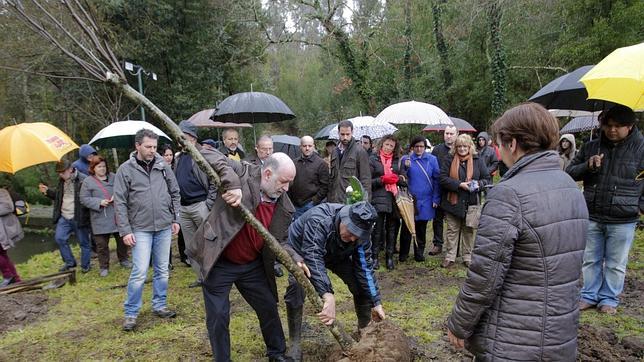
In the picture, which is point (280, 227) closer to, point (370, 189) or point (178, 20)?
point (370, 189)

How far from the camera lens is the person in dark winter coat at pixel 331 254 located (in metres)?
2.80

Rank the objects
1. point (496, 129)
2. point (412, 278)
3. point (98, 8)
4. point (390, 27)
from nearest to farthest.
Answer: point (496, 129) < point (412, 278) < point (98, 8) < point (390, 27)

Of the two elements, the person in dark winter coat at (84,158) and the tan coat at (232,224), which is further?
the person in dark winter coat at (84,158)

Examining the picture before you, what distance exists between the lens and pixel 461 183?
5.73m

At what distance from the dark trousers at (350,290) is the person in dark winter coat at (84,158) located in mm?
4683

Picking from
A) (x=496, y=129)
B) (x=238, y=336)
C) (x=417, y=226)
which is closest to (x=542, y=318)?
(x=496, y=129)

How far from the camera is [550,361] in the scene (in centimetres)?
199

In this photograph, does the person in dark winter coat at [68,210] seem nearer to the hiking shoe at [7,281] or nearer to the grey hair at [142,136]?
the hiking shoe at [7,281]

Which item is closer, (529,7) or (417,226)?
(417,226)

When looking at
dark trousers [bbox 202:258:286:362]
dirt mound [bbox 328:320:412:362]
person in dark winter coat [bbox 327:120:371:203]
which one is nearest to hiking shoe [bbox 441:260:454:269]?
person in dark winter coat [bbox 327:120:371:203]

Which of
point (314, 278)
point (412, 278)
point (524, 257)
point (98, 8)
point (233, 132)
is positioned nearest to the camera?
point (524, 257)

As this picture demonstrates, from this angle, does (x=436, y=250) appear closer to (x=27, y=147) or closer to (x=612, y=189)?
(x=612, y=189)

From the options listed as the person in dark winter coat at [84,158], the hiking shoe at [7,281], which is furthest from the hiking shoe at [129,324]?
the person in dark winter coat at [84,158]

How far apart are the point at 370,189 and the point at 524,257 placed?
396 centimetres
